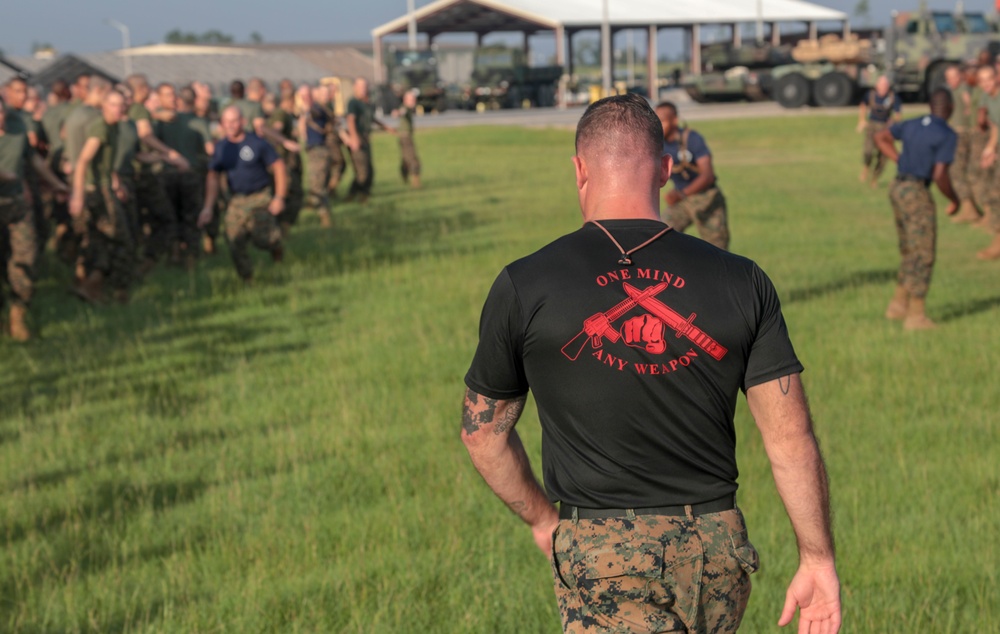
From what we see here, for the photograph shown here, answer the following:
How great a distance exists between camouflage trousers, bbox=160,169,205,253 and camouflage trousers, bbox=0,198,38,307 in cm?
346

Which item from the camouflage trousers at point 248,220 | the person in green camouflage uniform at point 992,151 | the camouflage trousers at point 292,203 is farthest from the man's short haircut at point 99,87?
the person in green camouflage uniform at point 992,151

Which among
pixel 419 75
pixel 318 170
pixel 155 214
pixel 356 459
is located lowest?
pixel 356 459

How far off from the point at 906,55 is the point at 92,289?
36361 millimetres

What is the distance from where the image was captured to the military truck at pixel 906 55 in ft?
142

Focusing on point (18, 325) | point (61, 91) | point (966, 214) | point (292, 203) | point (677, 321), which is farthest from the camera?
point (966, 214)

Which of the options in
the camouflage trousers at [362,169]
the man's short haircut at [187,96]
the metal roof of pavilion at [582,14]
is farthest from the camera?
the metal roof of pavilion at [582,14]

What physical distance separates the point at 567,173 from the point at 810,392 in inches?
834

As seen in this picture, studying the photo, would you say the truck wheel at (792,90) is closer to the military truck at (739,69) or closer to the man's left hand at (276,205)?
the military truck at (739,69)

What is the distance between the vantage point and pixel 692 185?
34.5ft

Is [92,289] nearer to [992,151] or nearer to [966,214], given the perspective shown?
[992,151]

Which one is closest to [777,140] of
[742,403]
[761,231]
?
[761,231]

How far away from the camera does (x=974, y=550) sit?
580 cm

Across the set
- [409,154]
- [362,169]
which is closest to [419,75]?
[409,154]

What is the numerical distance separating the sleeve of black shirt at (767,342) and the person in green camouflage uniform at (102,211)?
32.6ft
